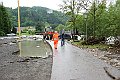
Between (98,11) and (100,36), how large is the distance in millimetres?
3859

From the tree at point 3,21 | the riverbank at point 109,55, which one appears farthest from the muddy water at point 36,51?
the tree at point 3,21

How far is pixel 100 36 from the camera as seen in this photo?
3706 cm

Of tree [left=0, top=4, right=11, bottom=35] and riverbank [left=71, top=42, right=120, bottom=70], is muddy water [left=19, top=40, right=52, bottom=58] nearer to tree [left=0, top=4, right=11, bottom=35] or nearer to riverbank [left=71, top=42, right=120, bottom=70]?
riverbank [left=71, top=42, right=120, bottom=70]

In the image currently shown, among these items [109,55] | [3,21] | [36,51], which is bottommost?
[36,51]

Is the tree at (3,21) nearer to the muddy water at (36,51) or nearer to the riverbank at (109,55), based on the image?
the muddy water at (36,51)

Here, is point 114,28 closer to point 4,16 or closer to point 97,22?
point 97,22

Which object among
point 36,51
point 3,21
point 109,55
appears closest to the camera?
point 109,55

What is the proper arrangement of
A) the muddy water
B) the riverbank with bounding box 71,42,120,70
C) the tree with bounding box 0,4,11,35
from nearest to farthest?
the riverbank with bounding box 71,42,120,70, the muddy water, the tree with bounding box 0,4,11,35

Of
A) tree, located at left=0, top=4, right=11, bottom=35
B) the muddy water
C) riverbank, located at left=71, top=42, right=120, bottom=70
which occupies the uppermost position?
tree, located at left=0, top=4, right=11, bottom=35

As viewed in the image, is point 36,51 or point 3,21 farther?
point 3,21

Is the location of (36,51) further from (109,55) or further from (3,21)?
(3,21)

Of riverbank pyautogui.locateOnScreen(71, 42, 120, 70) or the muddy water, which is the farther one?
the muddy water

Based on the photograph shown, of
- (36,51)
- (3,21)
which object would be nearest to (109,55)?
(36,51)

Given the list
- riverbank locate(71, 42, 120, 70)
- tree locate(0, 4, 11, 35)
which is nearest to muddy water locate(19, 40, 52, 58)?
riverbank locate(71, 42, 120, 70)
